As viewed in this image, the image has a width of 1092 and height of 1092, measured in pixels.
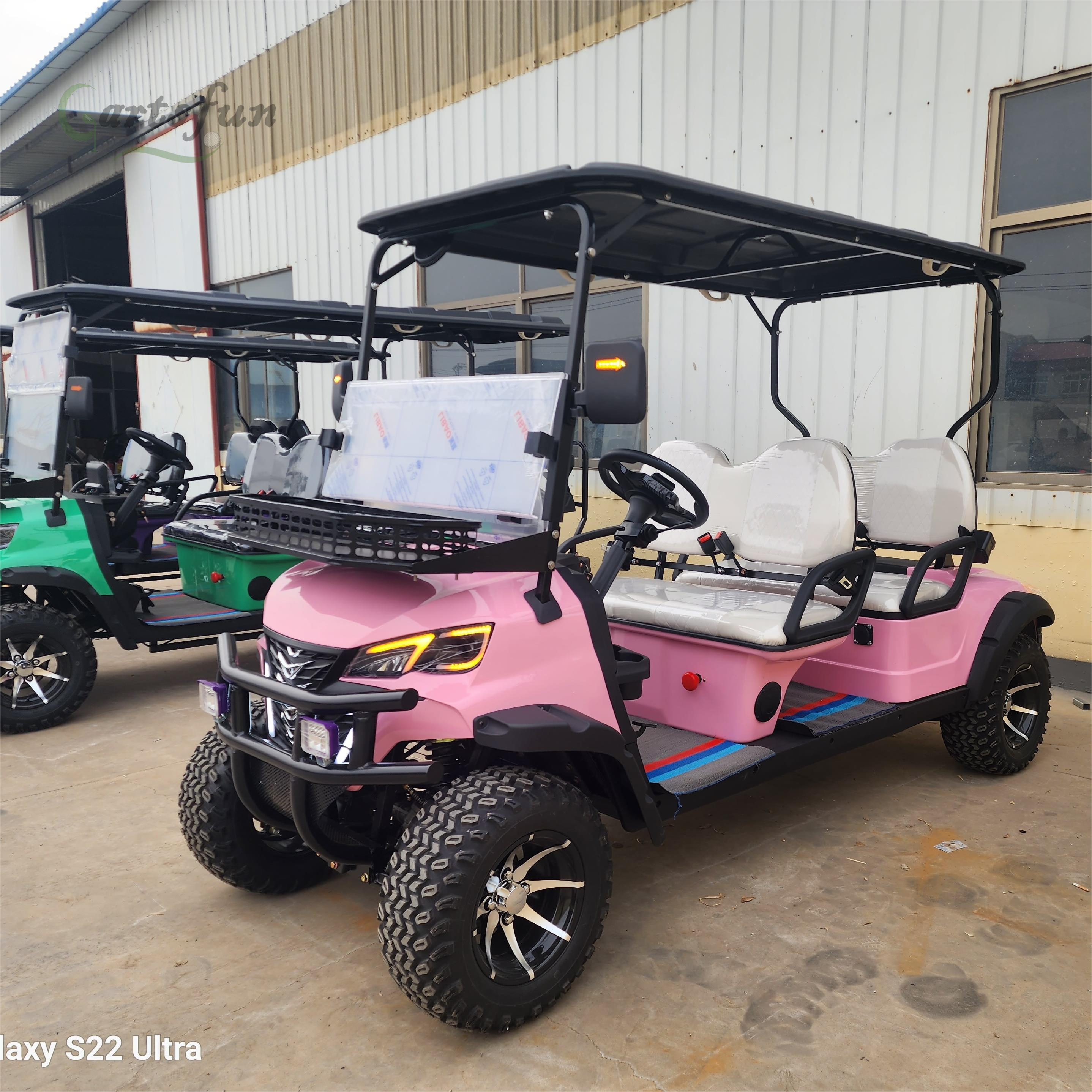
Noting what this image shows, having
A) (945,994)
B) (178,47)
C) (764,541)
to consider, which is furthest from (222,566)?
(178,47)

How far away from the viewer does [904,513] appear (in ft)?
13.4

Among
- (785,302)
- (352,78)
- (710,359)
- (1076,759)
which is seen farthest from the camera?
(352,78)

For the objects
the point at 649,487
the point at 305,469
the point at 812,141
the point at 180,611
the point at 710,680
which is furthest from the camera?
the point at 812,141

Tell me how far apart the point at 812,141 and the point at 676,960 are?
16.7ft

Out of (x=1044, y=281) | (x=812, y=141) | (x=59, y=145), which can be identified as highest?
(x=59, y=145)

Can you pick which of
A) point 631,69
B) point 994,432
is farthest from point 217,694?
point 631,69

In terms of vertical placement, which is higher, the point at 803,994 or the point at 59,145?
the point at 59,145

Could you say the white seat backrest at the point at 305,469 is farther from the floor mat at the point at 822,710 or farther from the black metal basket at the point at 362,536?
the floor mat at the point at 822,710

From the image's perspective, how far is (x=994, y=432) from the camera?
17.5 feet

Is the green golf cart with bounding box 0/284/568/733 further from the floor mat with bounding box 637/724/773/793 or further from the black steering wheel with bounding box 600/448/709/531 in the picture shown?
the floor mat with bounding box 637/724/773/793

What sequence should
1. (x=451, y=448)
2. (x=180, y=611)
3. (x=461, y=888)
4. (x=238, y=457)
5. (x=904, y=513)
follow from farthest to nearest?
(x=238, y=457) < (x=180, y=611) < (x=904, y=513) < (x=451, y=448) < (x=461, y=888)

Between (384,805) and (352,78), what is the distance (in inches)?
353

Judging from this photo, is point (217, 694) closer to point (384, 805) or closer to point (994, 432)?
point (384, 805)

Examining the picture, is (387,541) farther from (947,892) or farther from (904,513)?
(904,513)
